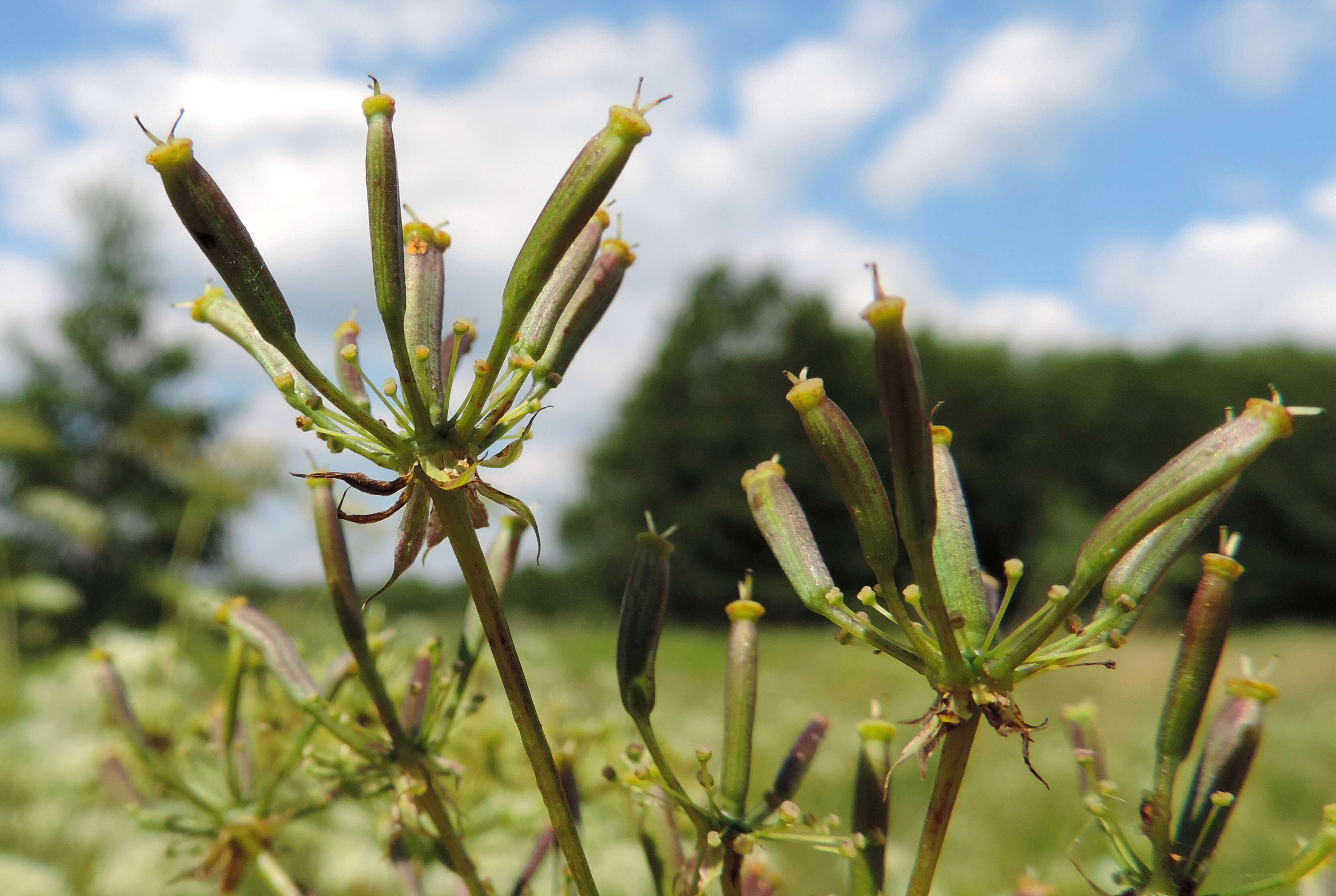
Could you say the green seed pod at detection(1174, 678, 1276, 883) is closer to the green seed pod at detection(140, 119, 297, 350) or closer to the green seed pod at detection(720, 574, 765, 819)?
the green seed pod at detection(720, 574, 765, 819)

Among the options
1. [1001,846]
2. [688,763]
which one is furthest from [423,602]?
[688,763]

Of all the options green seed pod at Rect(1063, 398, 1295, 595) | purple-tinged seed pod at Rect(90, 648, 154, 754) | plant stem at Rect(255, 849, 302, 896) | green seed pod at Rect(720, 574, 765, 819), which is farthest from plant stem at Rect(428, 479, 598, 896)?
purple-tinged seed pod at Rect(90, 648, 154, 754)

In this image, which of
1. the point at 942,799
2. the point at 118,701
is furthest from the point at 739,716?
A: the point at 118,701

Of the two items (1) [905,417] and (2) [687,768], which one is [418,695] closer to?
(1) [905,417]

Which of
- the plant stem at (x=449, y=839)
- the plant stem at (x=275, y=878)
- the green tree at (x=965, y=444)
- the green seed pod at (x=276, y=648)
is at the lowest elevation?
the plant stem at (x=275, y=878)

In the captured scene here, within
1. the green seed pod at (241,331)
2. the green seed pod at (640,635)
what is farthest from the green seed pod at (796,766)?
the green seed pod at (241,331)

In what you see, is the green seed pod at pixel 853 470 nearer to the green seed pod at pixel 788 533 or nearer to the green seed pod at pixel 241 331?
the green seed pod at pixel 788 533
